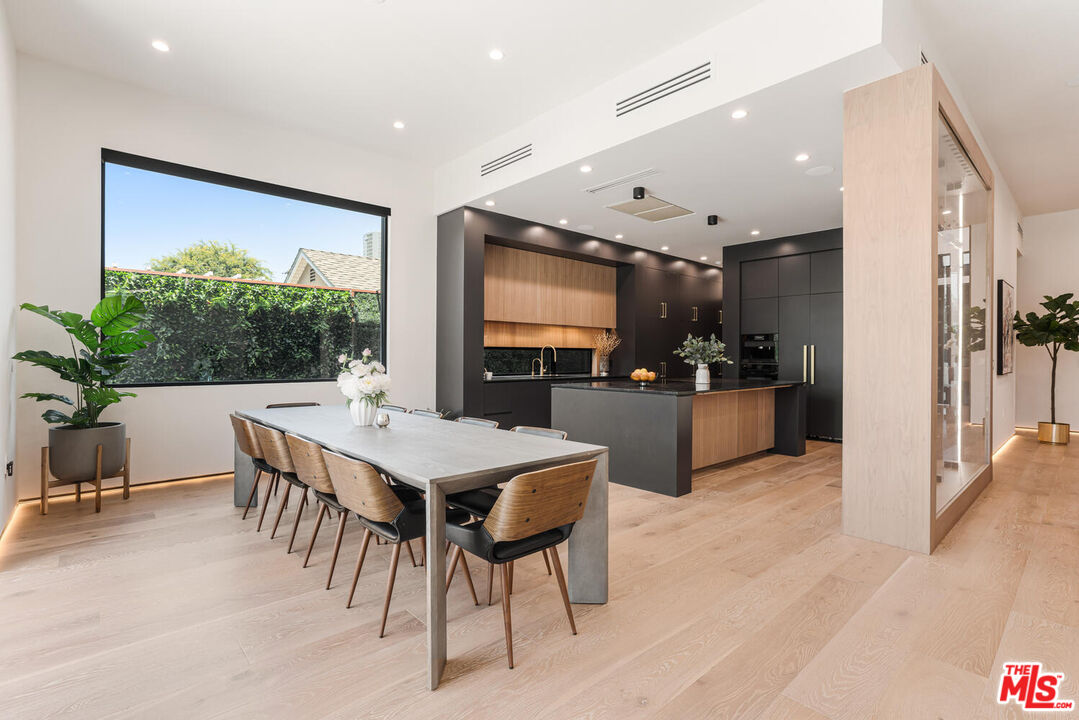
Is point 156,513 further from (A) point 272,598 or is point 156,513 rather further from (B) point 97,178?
(B) point 97,178

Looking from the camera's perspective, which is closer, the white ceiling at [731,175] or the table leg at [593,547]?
the table leg at [593,547]

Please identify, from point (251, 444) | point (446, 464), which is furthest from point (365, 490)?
point (251, 444)

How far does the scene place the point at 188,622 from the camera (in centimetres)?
225

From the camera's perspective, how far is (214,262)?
4.91 metres

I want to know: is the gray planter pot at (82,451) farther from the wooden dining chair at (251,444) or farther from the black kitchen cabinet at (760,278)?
the black kitchen cabinet at (760,278)

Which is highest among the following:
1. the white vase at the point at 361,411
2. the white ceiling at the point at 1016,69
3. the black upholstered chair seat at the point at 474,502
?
the white ceiling at the point at 1016,69

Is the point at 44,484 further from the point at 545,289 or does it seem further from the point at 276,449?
the point at 545,289

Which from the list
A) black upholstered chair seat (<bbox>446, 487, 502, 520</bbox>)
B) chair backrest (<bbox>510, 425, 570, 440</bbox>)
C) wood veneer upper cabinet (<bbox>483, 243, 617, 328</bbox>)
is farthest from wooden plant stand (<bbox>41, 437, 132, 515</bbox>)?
wood veneer upper cabinet (<bbox>483, 243, 617, 328</bbox>)

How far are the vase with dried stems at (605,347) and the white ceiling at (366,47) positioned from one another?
13.4 ft

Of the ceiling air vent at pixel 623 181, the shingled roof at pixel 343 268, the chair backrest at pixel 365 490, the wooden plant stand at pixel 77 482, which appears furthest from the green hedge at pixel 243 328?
the chair backrest at pixel 365 490

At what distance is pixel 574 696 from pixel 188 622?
67.7 inches

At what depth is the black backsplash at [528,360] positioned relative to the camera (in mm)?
7207

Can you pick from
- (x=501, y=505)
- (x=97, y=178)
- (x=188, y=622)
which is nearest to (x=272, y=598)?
(x=188, y=622)

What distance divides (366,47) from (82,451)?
3573mm
